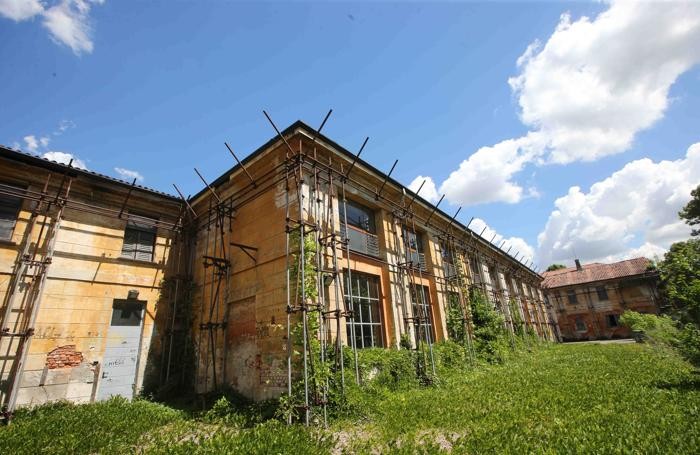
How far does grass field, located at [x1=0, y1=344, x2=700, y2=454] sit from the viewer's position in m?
4.19

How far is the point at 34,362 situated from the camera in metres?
8.02

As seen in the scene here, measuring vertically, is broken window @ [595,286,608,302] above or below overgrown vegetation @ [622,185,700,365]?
above

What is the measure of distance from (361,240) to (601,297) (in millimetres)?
35034

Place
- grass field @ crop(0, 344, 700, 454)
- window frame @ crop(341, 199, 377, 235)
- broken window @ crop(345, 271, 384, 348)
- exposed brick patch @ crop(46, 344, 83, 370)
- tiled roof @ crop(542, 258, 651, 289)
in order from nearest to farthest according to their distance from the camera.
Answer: grass field @ crop(0, 344, 700, 454), exposed brick patch @ crop(46, 344, 83, 370), broken window @ crop(345, 271, 384, 348), window frame @ crop(341, 199, 377, 235), tiled roof @ crop(542, 258, 651, 289)

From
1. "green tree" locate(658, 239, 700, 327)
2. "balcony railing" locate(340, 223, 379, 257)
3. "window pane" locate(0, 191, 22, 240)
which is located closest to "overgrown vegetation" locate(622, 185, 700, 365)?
"green tree" locate(658, 239, 700, 327)

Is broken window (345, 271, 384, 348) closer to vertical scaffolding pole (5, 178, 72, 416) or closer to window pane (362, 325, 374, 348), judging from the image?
window pane (362, 325, 374, 348)

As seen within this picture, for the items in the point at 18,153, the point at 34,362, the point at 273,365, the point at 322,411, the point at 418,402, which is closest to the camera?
the point at 322,411

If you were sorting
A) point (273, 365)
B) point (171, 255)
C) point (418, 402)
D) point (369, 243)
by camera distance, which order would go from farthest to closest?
point (171, 255)
point (369, 243)
point (273, 365)
point (418, 402)

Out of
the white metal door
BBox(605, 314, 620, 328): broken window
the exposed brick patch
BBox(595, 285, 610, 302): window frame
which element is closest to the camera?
the exposed brick patch

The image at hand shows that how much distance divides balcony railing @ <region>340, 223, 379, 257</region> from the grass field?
394cm

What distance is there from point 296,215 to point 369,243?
3.11 m

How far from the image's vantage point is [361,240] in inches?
399

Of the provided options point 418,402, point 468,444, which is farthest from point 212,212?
point 468,444

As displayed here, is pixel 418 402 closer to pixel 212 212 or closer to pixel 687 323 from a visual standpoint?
pixel 687 323
